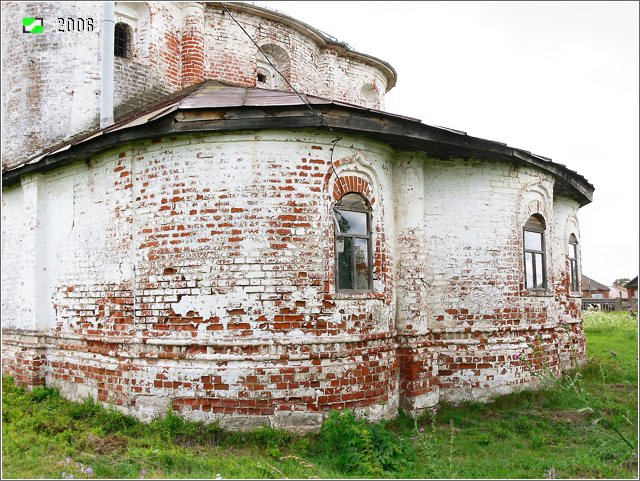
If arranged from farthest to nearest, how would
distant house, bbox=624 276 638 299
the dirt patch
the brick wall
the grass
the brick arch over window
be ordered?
distant house, bbox=624 276 638 299 < the brick wall < the brick arch over window < the dirt patch < the grass

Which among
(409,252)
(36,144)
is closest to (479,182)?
(409,252)

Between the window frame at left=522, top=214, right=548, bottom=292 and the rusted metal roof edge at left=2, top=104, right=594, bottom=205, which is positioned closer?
the rusted metal roof edge at left=2, top=104, right=594, bottom=205

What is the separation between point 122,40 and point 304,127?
5804mm

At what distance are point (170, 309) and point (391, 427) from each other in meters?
3.28

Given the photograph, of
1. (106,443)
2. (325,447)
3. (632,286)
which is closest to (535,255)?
(325,447)

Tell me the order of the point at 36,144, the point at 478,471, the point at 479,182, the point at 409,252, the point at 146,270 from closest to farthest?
the point at 478,471 → the point at 146,270 → the point at 409,252 → the point at 479,182 → the point at 36,144

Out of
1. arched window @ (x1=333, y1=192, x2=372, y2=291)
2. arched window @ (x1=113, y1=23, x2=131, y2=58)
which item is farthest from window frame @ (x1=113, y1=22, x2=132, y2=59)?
arched window @ (x1=333, y1=192, x2=372, y2=291)

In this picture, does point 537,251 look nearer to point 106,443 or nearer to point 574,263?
point 574,263

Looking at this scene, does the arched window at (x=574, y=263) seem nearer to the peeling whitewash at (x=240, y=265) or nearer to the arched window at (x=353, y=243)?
the peeling whitewash at (x=240, y=265)

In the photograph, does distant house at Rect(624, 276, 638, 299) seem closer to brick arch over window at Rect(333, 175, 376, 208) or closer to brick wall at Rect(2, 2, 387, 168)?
brick wall at Rect(2, 2, 387, 168)

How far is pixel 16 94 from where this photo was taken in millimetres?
10578

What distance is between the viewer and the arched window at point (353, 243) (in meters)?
7.72

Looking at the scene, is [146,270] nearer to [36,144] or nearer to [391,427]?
[391,427]

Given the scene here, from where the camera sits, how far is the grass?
5.90 m
